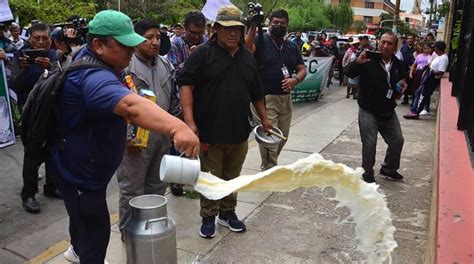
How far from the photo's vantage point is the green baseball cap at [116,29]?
2189 millimetres

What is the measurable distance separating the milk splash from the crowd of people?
1.32 ft

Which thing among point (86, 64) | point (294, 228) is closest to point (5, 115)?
point (294, 228)

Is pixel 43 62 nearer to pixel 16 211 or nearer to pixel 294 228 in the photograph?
pixel 16 211

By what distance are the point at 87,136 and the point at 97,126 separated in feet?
0.24

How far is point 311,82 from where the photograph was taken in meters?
11.6

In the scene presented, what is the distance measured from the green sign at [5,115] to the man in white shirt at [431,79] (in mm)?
7717

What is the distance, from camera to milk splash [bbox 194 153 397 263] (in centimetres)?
229

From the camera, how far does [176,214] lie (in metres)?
4.27

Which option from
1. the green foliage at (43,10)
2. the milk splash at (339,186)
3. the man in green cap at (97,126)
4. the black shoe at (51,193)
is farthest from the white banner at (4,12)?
the green foliage at (43,10)

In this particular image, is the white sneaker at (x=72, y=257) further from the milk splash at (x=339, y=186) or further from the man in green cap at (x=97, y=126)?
the milk splash at (x=339, y=186)

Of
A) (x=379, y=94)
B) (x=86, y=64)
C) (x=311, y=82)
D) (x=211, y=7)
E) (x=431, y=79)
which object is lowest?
(x=311, y=82)

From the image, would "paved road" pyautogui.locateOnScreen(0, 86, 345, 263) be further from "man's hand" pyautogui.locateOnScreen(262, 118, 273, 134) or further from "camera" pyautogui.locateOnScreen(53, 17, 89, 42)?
"man's hand" pyautogui.locateOnScreen(262, 118, 273, 134)

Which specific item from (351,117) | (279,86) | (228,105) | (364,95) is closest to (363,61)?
(364,95)

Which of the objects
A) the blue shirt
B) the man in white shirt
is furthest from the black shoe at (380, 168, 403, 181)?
the man in white shirt
